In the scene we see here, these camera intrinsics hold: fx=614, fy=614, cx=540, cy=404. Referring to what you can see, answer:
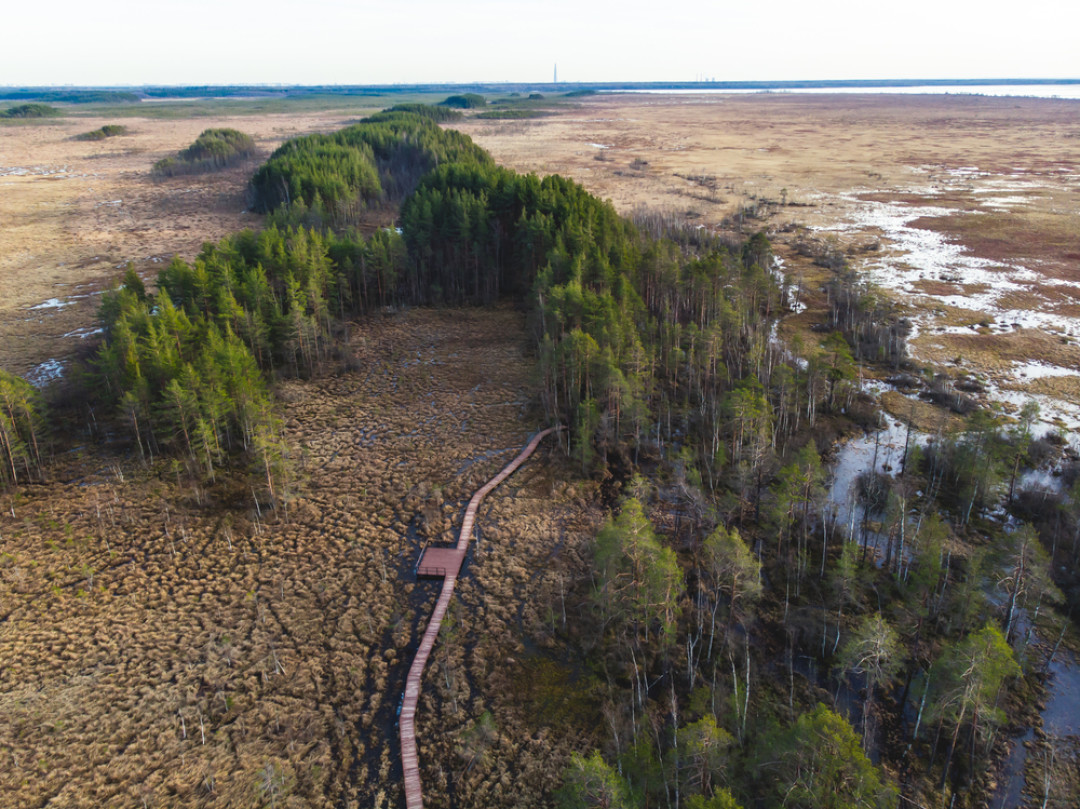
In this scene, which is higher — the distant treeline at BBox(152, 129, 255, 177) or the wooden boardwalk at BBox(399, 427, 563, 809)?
the distant treeline at BBox(152, 129, 255, 177)

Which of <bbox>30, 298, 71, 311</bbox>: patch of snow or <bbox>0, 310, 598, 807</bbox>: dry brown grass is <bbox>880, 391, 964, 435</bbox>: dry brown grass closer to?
<bbox>0, 310, 598, 807</bbox>: dry brown grass

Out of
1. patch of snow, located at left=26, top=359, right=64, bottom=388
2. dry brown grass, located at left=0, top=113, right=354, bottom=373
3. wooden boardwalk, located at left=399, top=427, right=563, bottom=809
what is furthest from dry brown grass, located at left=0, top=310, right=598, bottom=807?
dry brown grass, located at left=0, top=113, right=354, bottom=373

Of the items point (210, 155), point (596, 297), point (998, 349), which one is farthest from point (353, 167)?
point (998, 349)

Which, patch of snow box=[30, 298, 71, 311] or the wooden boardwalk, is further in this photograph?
patch of snow box=[30, 298, 71, 311]

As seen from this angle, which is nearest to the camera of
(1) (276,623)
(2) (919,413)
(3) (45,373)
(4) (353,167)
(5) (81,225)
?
(1) (276,623)

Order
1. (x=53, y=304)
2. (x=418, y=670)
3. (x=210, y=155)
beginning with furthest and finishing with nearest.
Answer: (x=210, y=155), (x=53, y=304), (x=418, y=670)

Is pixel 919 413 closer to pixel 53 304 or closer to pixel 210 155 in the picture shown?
pixel 53 304
